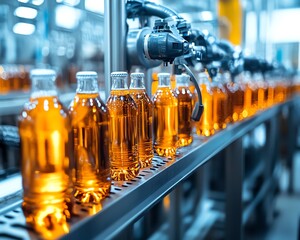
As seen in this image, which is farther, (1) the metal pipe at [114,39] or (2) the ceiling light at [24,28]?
(2) the ceiling light at [24,28]

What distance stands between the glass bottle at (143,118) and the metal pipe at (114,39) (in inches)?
4.6

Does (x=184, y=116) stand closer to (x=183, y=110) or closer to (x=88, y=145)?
(x=183, y=110)

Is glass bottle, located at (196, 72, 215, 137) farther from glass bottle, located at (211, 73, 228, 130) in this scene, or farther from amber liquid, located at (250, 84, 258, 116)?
amber liquid, located at (250, 84, 258, 116)

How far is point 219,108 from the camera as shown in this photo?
1.34 meters

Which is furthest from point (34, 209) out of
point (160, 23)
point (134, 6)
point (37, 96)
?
point (134, 6)

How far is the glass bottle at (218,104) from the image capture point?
131 cm

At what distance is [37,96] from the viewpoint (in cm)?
55

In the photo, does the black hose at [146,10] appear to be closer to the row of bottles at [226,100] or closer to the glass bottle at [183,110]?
the glass bottle at [183,110]

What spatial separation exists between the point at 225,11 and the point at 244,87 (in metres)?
1.88

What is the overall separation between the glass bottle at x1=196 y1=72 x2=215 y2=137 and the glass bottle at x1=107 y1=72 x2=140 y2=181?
1.65 ft

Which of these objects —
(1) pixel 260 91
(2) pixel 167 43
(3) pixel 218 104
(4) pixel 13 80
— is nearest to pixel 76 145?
(2) pixel 167 43

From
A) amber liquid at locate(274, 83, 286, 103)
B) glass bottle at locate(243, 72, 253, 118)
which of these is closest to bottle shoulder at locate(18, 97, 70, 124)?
glass bottle at locate(243, 72, 253, 118)

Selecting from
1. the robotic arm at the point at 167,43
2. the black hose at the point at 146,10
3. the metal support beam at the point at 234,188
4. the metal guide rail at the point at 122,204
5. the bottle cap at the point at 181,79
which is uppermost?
the black hose at the point at 146,10

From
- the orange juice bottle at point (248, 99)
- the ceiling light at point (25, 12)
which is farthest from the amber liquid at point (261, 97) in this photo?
the ceiling light at point (25, 12)
